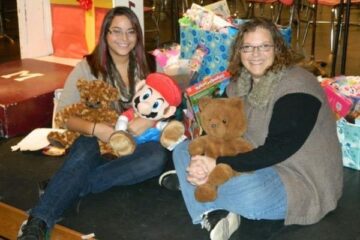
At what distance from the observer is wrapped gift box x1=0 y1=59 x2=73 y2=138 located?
2666 millimetres

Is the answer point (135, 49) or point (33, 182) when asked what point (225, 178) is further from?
point (33, 182)

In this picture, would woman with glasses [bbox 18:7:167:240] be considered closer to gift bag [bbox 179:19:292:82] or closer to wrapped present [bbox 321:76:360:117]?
gift bag [bbox 179:19:292:82]

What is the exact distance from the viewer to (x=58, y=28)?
3416mm

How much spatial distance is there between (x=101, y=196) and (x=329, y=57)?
305 centimetres

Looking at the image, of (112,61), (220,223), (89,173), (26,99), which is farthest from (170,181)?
(26,99)

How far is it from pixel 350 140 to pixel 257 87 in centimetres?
76

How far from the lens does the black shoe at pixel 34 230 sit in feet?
5.48

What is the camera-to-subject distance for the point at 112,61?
7.18ft

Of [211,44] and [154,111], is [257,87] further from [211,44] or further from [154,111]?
[211,44]

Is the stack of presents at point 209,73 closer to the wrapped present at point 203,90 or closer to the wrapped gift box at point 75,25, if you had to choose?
the wrapped present at point 203,90

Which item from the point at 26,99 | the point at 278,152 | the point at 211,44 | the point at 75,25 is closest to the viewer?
the point at 278,152

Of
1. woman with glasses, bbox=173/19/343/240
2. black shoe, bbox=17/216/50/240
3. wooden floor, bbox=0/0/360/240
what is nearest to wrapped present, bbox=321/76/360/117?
wooden floor, bbox=0/0/360/240

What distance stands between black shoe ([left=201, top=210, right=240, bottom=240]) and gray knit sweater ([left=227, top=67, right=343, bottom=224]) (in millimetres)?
182

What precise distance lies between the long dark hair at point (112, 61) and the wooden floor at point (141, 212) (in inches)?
16.7
